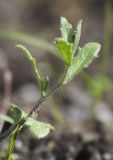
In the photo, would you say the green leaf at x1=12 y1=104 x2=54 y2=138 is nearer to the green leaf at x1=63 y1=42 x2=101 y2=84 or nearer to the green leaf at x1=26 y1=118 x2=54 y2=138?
the green leaf at x1=26 y1=118 x2=54 y2=138

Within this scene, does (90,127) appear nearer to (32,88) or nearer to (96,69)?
(32,88)

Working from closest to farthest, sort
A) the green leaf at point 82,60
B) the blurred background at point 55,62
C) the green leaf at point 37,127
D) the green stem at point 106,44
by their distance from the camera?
1. the green leaf at point 37,127
2. the green leaf at point 82,60
3. the blurred background at point 55,62
4. the green stem at point 106,44

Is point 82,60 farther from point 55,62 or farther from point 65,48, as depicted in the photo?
point 55,62

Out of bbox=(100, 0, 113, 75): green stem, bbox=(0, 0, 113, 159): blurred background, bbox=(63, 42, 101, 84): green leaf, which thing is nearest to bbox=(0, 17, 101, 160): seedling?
bbox=(63, 42, 101, 84): green leaf

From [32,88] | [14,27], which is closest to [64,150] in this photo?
[32,88]

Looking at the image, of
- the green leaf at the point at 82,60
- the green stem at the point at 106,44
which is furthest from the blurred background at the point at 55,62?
the green leaf at the point at 82,60

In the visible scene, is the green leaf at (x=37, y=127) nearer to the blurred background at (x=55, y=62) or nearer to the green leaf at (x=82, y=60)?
the green leaf at (x=82, y=60)
